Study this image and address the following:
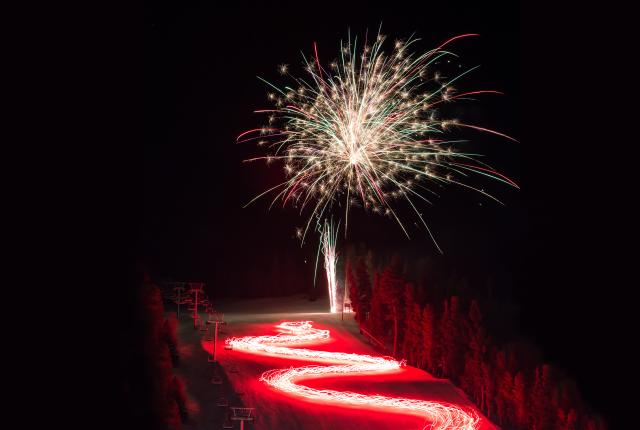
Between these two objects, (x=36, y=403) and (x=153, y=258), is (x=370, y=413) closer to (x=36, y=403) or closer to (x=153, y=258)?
(x=36, y=403)

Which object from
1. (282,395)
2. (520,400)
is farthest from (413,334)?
(282,395)

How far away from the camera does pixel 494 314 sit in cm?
4559

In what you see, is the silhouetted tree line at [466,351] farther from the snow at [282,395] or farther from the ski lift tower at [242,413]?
the ski lift tower at [242,413]

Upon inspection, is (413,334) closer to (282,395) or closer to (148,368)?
(282,395)

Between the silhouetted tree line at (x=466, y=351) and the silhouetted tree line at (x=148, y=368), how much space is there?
1352 cm

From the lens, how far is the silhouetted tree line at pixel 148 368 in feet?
55.7

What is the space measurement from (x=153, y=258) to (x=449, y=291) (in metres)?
35.2

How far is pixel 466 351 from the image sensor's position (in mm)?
31656

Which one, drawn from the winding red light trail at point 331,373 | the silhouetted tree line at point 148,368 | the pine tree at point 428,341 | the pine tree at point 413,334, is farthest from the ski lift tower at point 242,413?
the pine tree at point 413,334

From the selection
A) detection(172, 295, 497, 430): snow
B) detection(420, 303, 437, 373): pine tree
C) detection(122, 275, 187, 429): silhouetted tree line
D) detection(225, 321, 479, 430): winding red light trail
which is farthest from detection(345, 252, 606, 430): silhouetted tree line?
detection(122, 275, 187, 429): silhouetted tree line

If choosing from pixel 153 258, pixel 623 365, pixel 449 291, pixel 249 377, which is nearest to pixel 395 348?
pixel 449 291

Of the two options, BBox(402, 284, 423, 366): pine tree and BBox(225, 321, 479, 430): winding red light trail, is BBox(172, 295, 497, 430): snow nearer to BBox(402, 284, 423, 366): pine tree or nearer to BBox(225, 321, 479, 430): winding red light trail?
BBox(225, 321, 479, 430): winding red light trail

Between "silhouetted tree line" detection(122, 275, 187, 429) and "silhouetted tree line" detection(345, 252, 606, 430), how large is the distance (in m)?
13.5

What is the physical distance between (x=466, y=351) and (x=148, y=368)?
1757cm
